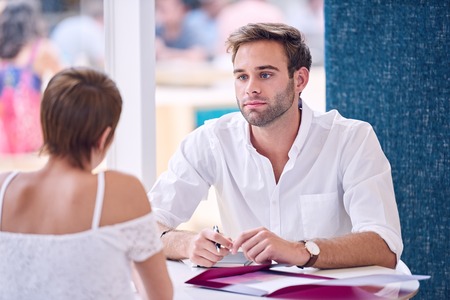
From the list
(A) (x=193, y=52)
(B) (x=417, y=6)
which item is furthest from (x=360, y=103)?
(A) (x=193, y=52)

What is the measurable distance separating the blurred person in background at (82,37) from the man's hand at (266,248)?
67.8 inches

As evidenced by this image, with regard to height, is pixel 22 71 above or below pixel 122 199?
above

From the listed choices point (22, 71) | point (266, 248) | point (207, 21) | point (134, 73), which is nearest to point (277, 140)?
point (266, 248)

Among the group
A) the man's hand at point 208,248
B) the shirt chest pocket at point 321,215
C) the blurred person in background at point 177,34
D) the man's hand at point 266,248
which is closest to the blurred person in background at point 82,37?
the blurred person in background at point 177,34

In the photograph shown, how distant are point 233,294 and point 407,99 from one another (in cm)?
149

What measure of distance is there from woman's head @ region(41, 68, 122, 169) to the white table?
0.45m

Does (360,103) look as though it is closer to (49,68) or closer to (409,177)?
(409,177)

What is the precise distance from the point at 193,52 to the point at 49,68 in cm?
152

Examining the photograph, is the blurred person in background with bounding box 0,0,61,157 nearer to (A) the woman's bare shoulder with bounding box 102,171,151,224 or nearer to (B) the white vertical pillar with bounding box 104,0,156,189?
(B) the white vertical pillar with bounding box 104,0,156,189

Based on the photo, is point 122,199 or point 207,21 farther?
point 207,21

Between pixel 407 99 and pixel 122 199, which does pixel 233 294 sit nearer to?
pixel 122 199

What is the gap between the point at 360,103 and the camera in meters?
3.04

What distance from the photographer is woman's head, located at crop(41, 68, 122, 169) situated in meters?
1.51

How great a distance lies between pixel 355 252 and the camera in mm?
2086
